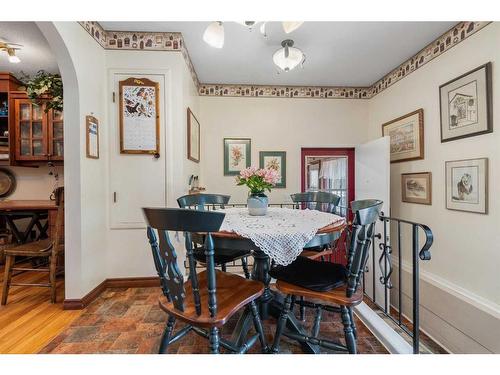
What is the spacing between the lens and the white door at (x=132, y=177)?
2451 mm

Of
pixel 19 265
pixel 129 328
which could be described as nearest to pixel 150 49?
pixel 129 328

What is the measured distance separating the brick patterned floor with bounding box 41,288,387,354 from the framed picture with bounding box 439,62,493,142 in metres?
2.01

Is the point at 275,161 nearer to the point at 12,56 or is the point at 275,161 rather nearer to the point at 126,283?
the point at 126,283

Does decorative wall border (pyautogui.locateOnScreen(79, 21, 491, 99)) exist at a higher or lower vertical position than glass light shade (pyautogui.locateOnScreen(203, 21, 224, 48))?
higher

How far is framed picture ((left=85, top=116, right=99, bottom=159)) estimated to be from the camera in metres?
2.13

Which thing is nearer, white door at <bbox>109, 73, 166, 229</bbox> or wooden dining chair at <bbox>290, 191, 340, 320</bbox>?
wooden dining chair at <bbox>290, 191, 340, 320</bbox>

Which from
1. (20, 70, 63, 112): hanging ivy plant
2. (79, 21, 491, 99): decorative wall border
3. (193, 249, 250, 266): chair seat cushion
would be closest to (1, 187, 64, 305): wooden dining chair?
(20, 70, 63, 112): hanging ivy plant

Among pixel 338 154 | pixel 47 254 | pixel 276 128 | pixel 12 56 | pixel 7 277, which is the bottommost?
pixel 7 277

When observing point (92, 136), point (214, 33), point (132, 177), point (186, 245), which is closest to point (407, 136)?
point (214, 33)

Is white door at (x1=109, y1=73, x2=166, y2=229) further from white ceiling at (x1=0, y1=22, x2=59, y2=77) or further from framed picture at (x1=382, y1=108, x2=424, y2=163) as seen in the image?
framed picture at (x1=382, y1=108, x2=424, y2=163)

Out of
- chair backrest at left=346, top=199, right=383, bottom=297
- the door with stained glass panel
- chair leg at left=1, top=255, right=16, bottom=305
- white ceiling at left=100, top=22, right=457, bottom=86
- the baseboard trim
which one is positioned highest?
white ceiling at left=100, top=22, right=457, bottom=86

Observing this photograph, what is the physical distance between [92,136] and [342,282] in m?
2.35

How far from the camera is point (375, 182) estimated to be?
3293 mm
